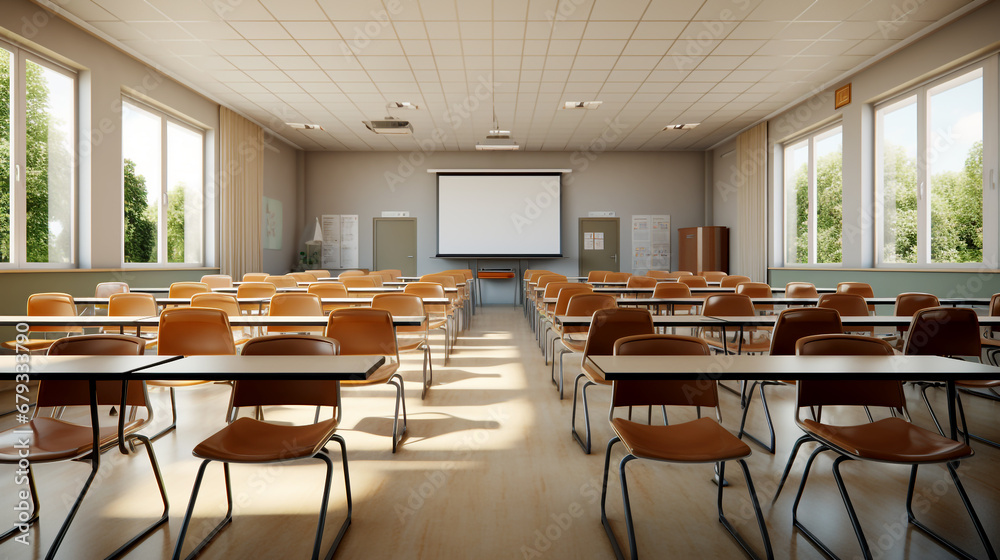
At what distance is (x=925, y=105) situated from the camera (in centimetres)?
604

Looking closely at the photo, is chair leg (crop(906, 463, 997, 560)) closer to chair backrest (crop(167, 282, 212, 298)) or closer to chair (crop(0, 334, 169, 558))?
chair (crop(0, 334, 169, 558))

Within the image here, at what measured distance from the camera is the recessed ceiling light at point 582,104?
8086mm

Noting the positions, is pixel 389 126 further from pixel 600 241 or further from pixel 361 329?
pixel 600 241

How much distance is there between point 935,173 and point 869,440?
589cm

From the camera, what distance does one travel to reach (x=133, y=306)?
393cm

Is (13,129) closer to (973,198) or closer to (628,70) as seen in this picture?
(628,70)

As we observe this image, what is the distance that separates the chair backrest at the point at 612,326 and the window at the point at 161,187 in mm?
6588

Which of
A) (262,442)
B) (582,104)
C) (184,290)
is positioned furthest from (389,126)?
(262,442)

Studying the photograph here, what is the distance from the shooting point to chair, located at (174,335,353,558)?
1688 millimetres

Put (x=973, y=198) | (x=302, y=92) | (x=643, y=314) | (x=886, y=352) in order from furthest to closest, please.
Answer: (x=302, y=92)
(x=973, y=198)
(x=643, y=314)
(x=886, y=352)

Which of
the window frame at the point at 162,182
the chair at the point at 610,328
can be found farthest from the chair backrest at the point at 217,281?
the chair at the point at 610,328

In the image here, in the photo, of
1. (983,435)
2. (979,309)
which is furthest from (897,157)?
(983,435)

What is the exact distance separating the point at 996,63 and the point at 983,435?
4299 mm

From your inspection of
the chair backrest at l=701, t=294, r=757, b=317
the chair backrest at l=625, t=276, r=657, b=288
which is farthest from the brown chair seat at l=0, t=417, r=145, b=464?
the chair backrest at l=625, t=276, r=657, b=288
